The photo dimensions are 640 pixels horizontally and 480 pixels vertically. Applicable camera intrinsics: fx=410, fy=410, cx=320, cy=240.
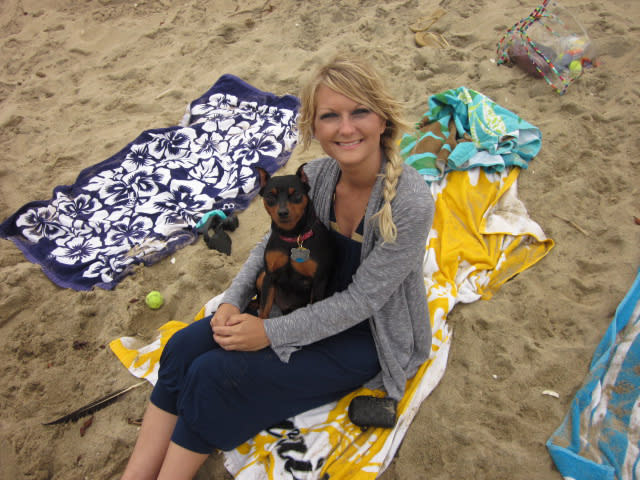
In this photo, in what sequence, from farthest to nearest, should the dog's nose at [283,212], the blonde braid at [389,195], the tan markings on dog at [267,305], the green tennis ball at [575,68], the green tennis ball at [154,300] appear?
the green tennis ball at [575,68]
the green tennis ball at [154,300]
the tan markings on dog at [267,305]
the dog's nose at [283,212]
the blonde braid at [389,195]

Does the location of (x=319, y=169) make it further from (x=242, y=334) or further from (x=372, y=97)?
(x=242, y=334)

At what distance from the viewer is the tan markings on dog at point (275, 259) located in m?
2.03

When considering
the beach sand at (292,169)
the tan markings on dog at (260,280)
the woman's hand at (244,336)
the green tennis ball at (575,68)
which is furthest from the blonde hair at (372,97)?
the green tennis ball at (575,68)

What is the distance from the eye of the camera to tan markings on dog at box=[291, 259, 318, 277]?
196 cm

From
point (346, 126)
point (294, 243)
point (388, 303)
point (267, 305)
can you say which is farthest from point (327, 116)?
point (267, 305)

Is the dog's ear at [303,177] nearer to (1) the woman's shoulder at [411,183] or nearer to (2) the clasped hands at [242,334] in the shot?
(1) the woman's shoulder at [411,183]

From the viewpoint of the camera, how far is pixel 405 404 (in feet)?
6.68

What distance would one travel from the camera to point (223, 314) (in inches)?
76.6

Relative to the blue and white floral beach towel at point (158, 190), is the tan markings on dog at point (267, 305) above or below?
above

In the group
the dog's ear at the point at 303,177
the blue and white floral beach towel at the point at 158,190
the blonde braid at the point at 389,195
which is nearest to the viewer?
the blonde braid at the point at 389,195

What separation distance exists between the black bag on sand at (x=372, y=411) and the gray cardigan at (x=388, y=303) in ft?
0.19

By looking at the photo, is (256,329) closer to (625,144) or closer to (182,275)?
(182,275)

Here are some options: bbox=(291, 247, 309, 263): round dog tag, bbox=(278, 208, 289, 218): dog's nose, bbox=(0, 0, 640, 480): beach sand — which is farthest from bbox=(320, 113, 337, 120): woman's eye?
bbox=(0, 0, 640, 480): beach sand

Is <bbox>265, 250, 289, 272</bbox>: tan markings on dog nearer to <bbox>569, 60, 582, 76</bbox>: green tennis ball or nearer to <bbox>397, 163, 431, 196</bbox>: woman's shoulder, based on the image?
<bbox>397, 163, 431, 196</bbox>: woman's shoulder
